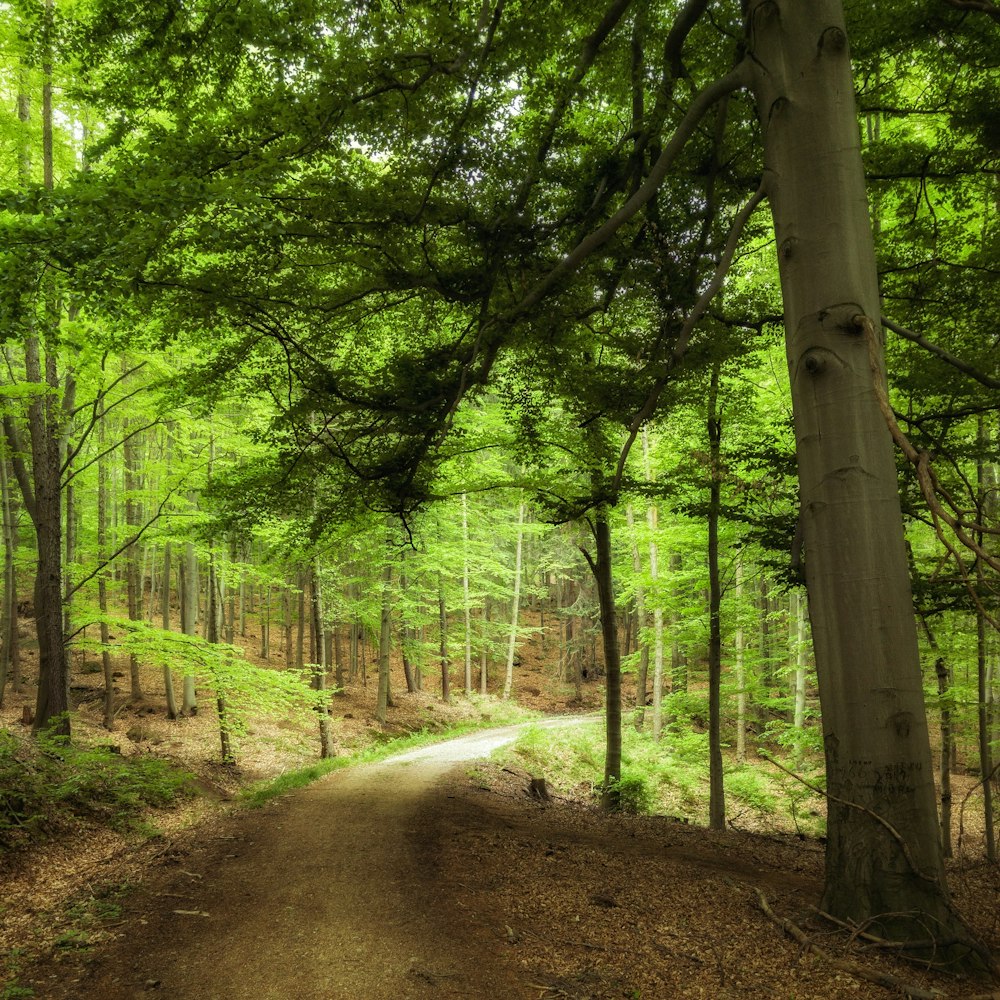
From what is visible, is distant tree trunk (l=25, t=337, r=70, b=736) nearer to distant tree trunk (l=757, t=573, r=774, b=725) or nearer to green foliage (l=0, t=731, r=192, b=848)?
green foliage (l=0, t=731, r=192, b=848)

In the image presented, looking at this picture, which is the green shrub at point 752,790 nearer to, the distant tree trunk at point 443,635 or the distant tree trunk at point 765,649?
the distant tree trunk at point 765,649

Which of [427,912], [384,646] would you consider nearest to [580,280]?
[427,912]

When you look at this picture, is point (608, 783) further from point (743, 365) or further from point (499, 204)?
point (499, 204)

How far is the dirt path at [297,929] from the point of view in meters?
3.87

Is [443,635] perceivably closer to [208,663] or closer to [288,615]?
[288,615]

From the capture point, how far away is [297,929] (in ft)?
15.4

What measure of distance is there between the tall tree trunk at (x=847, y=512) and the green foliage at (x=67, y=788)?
342 inches

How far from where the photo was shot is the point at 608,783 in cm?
1145

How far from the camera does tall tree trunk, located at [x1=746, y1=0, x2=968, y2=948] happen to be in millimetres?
3346

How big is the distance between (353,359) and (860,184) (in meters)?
5.87

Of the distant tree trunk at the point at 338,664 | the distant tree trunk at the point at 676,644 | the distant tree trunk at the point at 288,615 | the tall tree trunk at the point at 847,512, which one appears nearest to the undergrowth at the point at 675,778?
the distant tree trunk at the point at 676,644

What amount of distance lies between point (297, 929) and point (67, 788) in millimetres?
5900

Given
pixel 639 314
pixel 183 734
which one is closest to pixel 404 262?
pixel 639 314

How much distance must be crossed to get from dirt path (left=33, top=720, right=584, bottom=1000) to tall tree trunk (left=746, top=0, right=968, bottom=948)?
7.28ft
